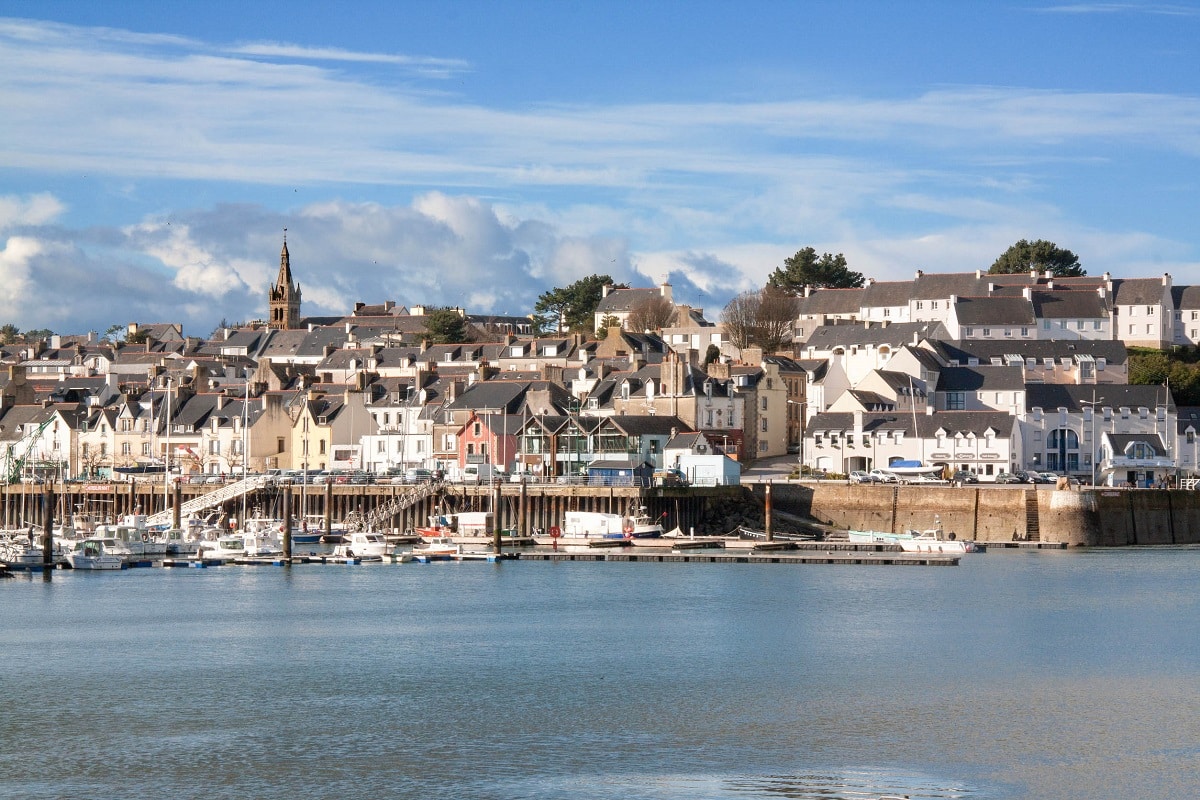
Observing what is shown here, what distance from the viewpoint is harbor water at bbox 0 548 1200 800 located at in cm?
3084

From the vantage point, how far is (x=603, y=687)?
131 ft

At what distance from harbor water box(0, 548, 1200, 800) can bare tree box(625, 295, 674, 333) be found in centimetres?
Result: 6909

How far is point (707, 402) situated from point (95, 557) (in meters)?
37.5

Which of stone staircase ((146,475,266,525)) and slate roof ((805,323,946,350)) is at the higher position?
slate roof ((805,323,946,350))

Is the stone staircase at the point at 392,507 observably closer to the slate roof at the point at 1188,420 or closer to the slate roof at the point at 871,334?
the slate roof at the point at 871,334

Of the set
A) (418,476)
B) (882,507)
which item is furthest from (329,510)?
(882,507)

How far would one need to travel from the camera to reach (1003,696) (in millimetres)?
38625

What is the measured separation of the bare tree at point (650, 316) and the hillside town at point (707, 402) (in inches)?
37.5

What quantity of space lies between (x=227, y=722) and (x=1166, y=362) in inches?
3302

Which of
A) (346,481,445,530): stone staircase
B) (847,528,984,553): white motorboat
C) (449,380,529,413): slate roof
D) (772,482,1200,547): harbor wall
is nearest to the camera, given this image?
(847,528,984,553): white motorboat

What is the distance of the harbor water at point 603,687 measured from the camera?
30.8 metres

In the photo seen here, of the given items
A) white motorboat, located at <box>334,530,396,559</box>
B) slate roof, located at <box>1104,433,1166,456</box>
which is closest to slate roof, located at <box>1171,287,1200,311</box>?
slate roof, located at <box>1104,433,1166,456</box>

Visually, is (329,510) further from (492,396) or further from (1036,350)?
(1036,350)

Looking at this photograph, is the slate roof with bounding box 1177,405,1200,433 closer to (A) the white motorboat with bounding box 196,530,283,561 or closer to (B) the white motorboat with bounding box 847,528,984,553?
(B) the white motorboat with bounding box 847,528,984,553
